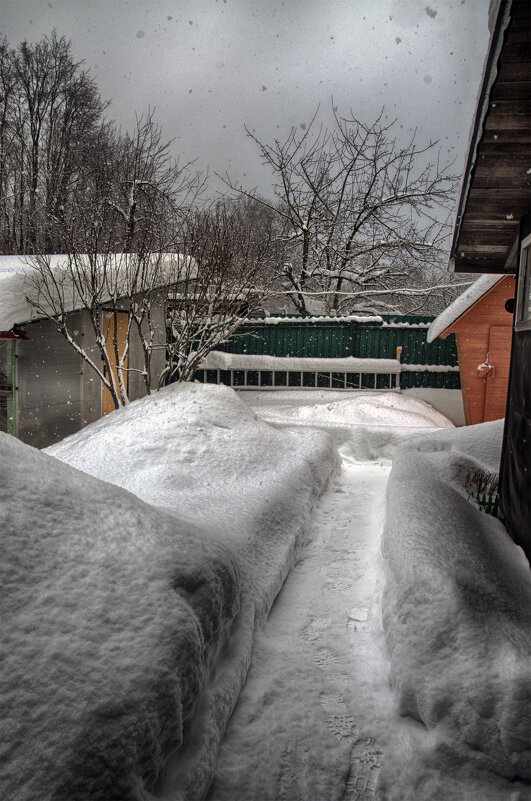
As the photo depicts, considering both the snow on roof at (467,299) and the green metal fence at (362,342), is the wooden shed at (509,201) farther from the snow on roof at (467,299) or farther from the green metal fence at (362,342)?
the green metal fence at (362,342)

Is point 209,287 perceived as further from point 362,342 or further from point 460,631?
point 460,631

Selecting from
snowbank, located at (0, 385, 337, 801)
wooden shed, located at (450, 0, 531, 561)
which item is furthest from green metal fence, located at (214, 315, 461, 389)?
snowbank, located at (0, 385, 337, 801)

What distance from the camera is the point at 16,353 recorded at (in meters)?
7.06

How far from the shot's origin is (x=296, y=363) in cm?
1161

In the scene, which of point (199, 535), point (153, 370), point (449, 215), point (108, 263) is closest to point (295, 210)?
point (449, 215)

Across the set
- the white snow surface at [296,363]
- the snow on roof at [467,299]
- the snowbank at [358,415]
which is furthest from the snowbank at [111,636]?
the white snow surface at [296,363]

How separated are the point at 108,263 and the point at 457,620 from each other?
20.9 ft

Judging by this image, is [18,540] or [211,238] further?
[211,238]

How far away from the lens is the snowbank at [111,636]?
1346mm

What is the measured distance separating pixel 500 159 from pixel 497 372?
18.3 ft

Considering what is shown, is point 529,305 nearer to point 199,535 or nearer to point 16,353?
point 199,535

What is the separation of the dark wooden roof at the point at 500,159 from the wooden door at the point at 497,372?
2563 millimetres

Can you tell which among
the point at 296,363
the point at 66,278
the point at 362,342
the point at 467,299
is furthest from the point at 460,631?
the point at 362,342

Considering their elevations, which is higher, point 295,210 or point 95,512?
point 295,210
